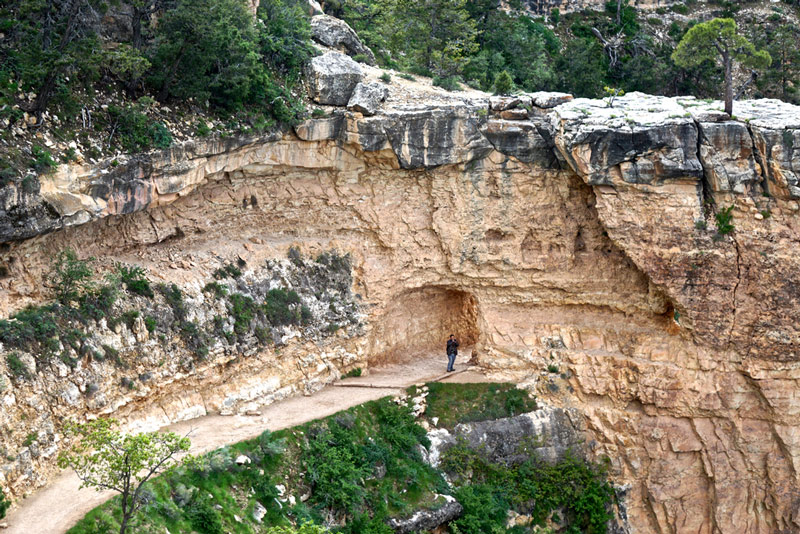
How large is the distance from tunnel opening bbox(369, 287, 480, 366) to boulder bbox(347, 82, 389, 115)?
9.10 metres

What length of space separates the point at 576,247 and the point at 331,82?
44.8 feet

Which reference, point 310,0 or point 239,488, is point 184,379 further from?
point 310,0

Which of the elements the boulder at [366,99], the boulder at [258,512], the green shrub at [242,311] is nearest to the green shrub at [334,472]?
the boulder at [258,512]

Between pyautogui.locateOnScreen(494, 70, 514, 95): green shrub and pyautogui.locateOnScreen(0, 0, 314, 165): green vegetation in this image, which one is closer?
pyautogui.locateOnScreen(0, 0, 314, 165): green vegetation

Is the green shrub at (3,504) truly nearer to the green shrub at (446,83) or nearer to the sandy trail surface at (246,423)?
the sandy trail surface at (246,423)

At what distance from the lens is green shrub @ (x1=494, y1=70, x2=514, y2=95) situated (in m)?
37.8

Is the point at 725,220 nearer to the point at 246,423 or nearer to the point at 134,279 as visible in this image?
the point at 246,423

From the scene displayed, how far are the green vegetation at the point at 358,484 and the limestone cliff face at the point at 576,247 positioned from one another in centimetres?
287

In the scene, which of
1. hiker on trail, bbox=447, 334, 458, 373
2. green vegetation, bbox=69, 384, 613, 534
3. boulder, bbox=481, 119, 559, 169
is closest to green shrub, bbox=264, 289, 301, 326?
green vegetation, bbox=69, 384, 613, 534

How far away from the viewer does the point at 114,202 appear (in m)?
28.3

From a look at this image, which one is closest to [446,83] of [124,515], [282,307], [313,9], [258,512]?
[313,9]

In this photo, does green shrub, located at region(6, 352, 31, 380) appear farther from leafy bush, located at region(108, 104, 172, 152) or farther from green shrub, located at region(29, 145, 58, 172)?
leafy bush, located at region(108, 104, 172, 152)

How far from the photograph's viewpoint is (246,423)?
101ft

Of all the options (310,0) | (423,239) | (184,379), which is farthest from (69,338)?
(310,0)
